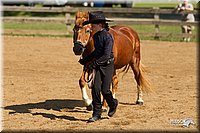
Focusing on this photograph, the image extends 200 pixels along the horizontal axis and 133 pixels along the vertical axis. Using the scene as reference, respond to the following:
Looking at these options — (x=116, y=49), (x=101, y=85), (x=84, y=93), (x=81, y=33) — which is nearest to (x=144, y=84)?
(x=116, y=49)

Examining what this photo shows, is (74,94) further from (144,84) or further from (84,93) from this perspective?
(84,93)

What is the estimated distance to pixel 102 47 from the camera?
7621 mm

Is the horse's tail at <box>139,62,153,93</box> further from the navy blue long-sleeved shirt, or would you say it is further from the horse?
the navy blue long-sleeved shirt

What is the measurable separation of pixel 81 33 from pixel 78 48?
0.30 m

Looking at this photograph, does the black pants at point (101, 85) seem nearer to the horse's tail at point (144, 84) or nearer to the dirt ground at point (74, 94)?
the dirt ground at point (74, 94)

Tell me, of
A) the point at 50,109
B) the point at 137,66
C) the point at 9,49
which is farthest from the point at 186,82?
the point at 9,49

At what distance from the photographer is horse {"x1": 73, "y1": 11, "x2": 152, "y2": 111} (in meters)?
7.58

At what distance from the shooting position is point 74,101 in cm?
952

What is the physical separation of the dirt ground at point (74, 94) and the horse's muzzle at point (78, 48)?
1134 millimetres

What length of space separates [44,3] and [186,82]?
2688cm

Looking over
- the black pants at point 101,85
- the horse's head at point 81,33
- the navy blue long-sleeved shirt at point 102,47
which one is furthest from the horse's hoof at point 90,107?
the horse's head at point 81,33

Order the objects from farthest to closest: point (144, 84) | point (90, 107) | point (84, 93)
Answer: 1. point (144, 84)
2. point (90, 107)
3. point (84, 93)

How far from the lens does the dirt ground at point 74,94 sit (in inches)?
296

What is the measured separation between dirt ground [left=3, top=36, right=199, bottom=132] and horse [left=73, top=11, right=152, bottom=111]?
0.38 metres
